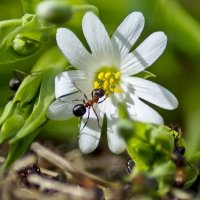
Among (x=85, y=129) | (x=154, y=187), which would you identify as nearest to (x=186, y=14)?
(x=85, y=129)

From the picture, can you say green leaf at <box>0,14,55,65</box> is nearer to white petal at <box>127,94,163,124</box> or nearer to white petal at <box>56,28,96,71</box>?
white petal at <box>56,28,96,71</box>

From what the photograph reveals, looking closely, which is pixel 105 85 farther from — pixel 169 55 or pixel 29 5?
pixel 169 55

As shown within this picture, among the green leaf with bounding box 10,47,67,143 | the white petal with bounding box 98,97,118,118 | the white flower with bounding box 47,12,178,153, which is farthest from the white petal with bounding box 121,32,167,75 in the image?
the green leaf with bounding box 10,47,67,143

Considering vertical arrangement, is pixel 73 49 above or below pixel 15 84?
above

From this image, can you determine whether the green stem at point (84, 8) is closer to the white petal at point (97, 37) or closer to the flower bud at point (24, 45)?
the white petal at point (97, 37)

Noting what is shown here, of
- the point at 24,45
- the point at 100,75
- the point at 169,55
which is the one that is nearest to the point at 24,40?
the point at 24,45

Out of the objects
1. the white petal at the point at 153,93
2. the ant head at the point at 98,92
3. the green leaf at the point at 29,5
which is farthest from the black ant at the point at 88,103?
the green leaf at the point at 29,5

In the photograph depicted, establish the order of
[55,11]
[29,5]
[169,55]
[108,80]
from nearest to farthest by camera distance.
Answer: [55,11] < [108,80] < [29,5] < [169,55]

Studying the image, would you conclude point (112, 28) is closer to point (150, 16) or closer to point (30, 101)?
point (150, 16)
